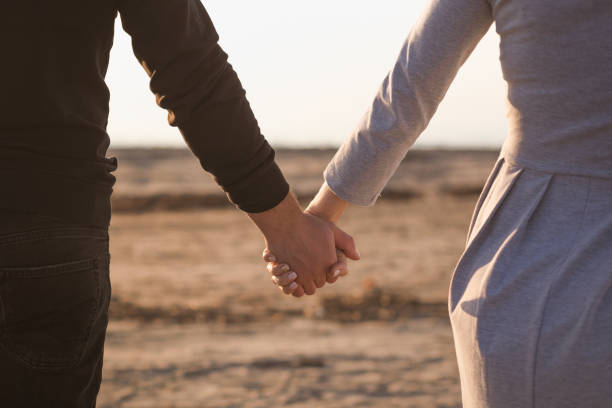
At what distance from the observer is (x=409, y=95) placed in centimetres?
168

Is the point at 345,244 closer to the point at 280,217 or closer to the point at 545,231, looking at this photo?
the point at 280,217

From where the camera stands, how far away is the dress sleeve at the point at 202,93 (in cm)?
181

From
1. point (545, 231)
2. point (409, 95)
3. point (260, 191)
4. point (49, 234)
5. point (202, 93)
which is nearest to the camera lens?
point (545, 231)

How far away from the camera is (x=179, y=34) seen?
183cm

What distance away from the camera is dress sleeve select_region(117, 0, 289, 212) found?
181 cm

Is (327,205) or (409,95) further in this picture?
(327,205)

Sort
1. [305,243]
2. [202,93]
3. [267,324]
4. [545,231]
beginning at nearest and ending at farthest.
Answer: [545,231], [202,93], [305,243], [267,324]

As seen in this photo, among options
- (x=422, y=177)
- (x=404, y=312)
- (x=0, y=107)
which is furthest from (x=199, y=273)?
(x=422, y=177)

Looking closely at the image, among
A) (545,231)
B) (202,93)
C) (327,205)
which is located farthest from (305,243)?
(545,231)

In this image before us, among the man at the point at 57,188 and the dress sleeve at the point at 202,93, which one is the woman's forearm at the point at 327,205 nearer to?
the dress sleeve at the point at 202,93

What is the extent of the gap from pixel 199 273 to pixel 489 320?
27.1 ft

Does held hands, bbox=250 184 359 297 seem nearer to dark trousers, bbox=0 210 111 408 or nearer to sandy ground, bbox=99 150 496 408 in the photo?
dark trousers, bbox=0 210 111 408

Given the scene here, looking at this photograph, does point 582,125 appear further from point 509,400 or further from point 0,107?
point 0,107

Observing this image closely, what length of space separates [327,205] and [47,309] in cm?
Answer: 88
